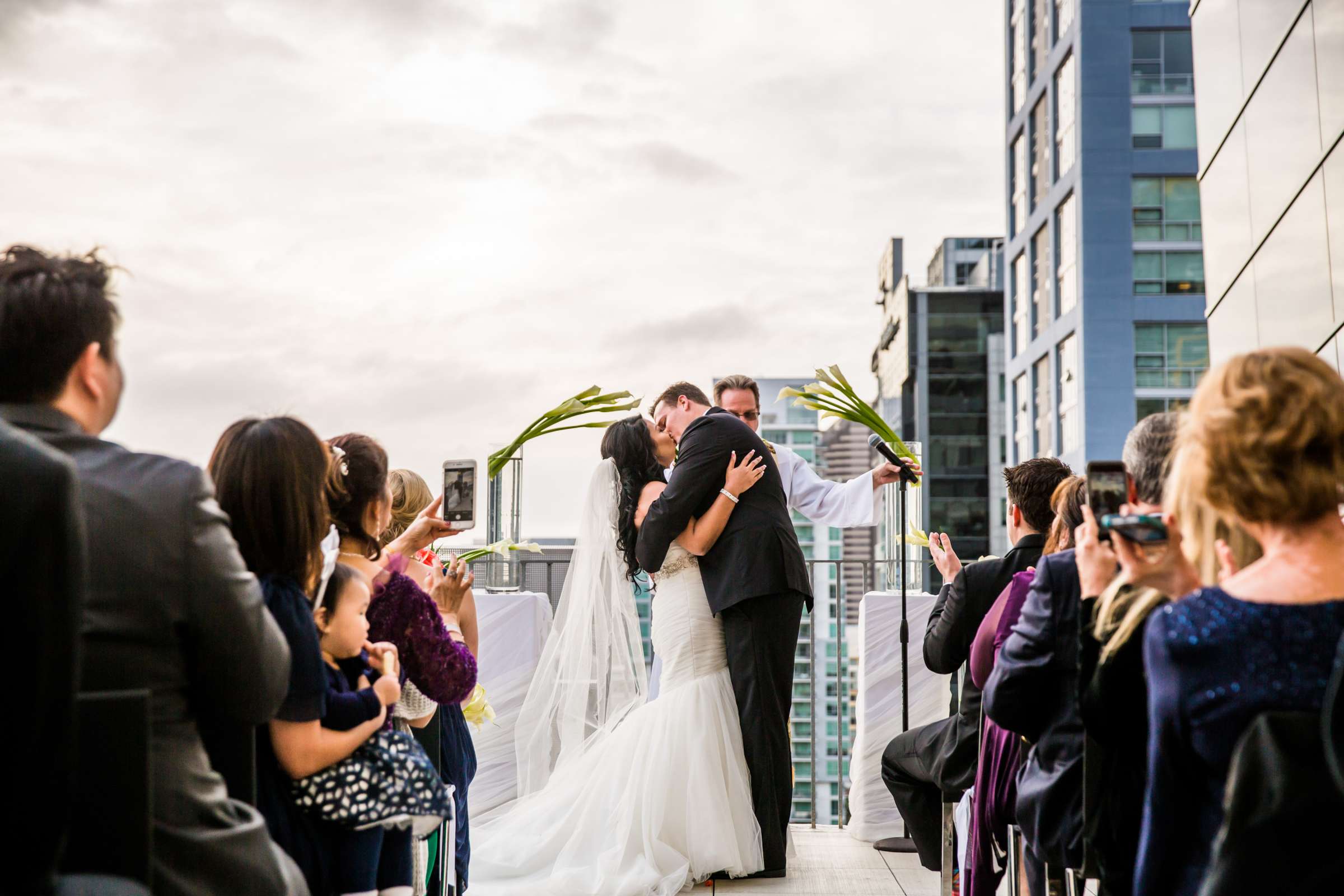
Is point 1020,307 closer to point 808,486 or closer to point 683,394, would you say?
point 808,486

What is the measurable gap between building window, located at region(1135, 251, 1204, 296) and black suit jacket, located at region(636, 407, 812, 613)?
89.6 feet

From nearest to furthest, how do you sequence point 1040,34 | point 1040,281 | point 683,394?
point 683,394, point 1040,34, point 1040,281

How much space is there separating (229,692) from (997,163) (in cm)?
3946

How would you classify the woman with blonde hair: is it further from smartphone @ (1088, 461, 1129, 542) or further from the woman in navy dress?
smartphone @ (1088, 461, 1129, 542)

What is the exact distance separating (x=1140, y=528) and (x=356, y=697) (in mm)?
1383

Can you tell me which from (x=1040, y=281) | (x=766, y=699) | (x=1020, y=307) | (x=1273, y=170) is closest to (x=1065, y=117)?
(x=1040, y=281)

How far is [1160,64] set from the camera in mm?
28469

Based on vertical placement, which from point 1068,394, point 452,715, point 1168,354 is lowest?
point 452,715

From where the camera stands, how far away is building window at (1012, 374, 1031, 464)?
33781 millimetres

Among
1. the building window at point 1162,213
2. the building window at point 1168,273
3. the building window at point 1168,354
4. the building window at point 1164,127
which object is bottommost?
the building window at point 1168,354

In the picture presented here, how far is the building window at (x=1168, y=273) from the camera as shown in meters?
28.3

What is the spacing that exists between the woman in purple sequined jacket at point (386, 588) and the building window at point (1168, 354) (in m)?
28.5

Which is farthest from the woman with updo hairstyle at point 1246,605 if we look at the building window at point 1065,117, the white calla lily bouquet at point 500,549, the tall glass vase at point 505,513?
the building window at point 1065,117

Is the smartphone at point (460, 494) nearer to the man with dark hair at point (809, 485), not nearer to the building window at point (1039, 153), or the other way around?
the man with dark hair at point (809, 485)
